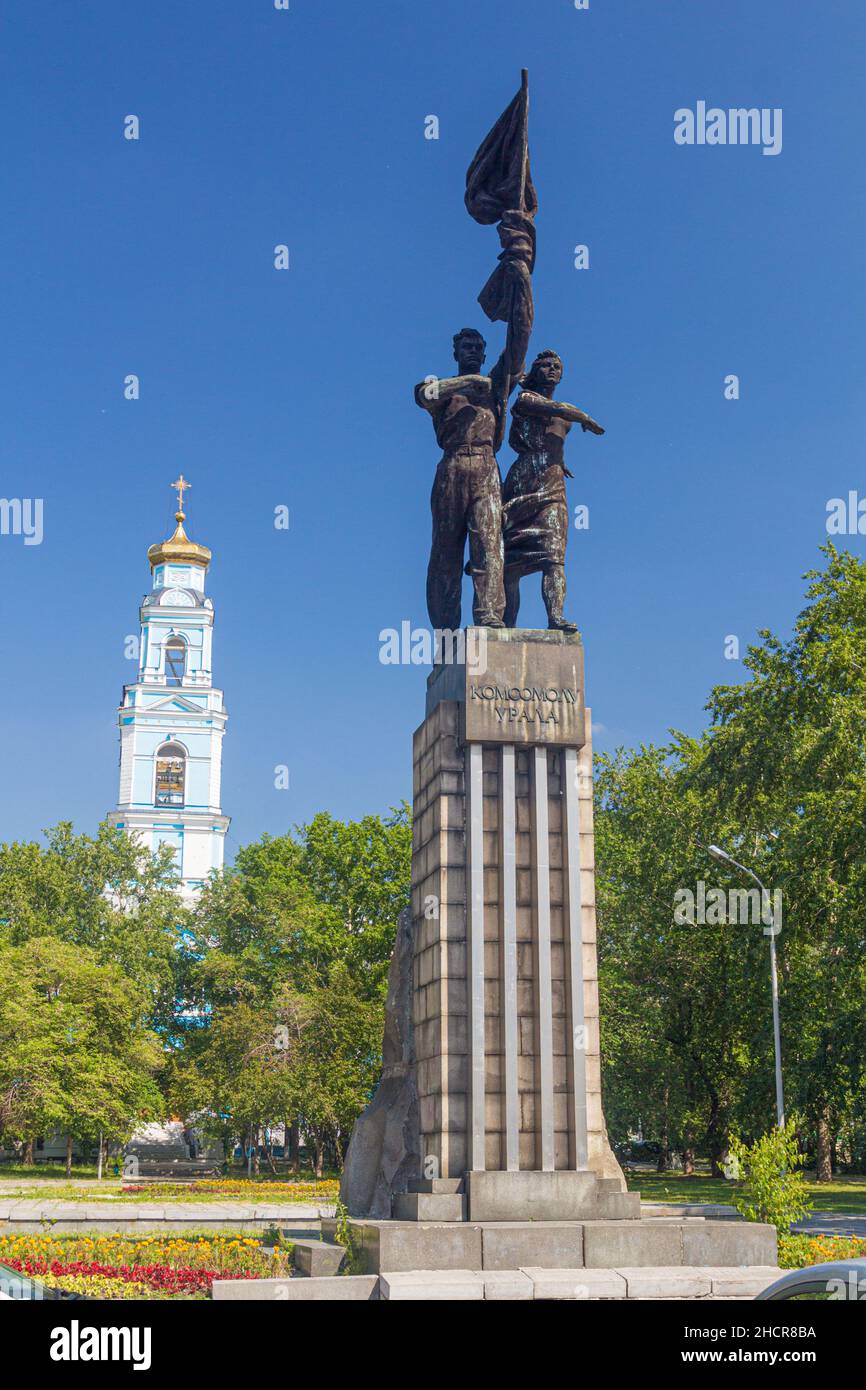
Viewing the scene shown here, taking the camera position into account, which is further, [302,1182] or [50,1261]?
[302,1182]

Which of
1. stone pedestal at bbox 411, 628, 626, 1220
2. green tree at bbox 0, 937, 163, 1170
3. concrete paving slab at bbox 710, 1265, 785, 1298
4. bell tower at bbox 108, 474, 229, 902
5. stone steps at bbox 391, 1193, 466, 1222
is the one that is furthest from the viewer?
bell tower at bbox 108, 474, 229, 902

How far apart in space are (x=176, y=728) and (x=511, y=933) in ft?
185

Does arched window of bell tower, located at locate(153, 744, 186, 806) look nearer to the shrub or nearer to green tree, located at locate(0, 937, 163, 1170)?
green tree, located at locate(0, 937, 163, 1170)

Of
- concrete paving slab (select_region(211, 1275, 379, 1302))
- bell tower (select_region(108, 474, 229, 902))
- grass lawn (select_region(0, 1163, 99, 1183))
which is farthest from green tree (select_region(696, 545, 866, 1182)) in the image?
bell tower (select_region(108, 474, 229, 902))

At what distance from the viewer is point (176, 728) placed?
6831cm

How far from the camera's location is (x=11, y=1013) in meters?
38.3

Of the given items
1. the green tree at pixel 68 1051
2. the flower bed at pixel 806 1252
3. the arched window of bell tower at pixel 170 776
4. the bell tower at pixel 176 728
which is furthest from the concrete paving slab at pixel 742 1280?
the arched window of bell tower at pixel 170 776

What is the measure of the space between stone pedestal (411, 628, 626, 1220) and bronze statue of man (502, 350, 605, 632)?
1.54 m

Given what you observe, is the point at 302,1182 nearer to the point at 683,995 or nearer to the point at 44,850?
the point at 683,995

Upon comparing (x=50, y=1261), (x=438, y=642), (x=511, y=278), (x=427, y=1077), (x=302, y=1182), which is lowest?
(x=302, y=1182)

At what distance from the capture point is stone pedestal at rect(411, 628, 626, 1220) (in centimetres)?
1309

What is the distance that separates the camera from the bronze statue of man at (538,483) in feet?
52.0

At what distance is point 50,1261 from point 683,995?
101ft
